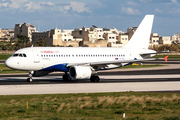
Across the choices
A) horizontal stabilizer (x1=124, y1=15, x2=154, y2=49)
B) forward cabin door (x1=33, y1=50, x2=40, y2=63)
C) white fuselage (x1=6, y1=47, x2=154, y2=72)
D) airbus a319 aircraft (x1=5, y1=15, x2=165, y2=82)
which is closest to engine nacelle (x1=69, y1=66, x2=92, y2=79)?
airbus a319 aircraft (x1=5, y1=15, x2=165, y2=82)

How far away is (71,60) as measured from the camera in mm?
42938

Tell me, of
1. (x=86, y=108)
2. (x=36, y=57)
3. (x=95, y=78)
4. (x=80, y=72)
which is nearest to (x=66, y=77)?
(x=95, y=78)

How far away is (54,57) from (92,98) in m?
14.9

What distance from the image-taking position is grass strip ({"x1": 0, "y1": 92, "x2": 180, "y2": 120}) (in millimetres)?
20891

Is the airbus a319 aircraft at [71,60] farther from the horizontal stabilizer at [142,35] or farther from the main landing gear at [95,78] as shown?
the horizontal stabilizer at [142,35]

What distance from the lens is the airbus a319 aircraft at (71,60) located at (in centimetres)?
4006

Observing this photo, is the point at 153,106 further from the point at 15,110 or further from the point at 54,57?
the point at 54,57

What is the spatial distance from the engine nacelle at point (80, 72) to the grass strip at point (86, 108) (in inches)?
409

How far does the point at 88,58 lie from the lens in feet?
146

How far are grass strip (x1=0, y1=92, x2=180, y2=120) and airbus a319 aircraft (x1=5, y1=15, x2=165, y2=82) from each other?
11220mm

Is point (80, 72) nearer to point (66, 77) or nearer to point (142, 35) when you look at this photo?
point (66, 77)

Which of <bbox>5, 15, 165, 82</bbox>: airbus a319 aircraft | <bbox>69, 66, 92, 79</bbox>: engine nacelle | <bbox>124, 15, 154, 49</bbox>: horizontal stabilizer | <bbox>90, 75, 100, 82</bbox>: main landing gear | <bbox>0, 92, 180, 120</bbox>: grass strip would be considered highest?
<bbox>124, 15, 154, 49</bbox>: horizontal stabilizer

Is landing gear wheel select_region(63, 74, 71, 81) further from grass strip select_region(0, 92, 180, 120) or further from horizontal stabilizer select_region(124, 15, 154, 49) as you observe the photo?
grass strip select_region(0, 92, 180, 120)

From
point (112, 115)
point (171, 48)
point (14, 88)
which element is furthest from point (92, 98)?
point (171, 48)
